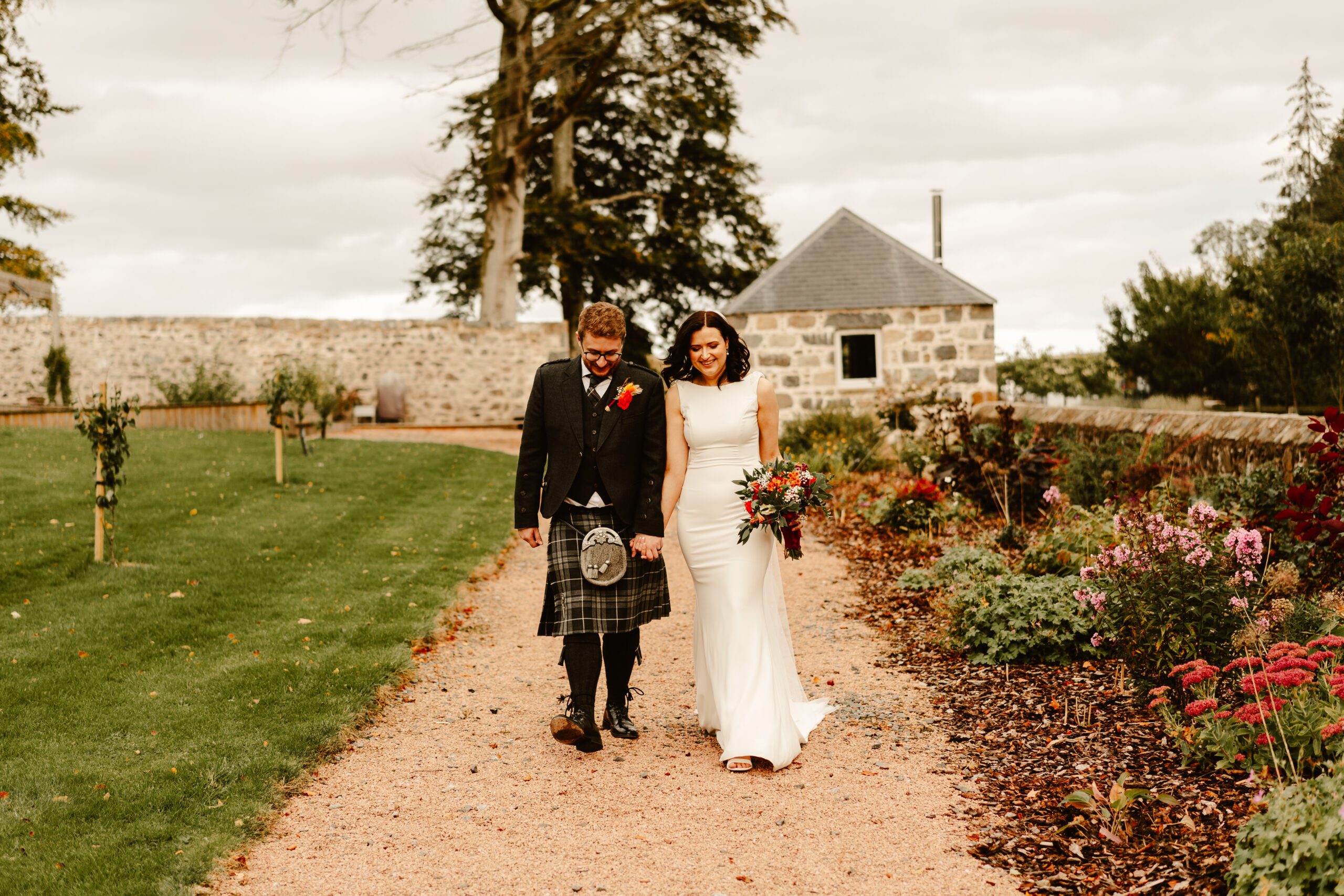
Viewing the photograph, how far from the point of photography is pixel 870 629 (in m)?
7.18

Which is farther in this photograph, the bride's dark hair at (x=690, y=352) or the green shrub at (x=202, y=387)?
the green shrub at (x=202, y=387)

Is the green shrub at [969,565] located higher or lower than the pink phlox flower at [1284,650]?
lower

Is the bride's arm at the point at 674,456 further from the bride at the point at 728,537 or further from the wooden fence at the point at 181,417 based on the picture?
the wooden fence at the point at 181,417

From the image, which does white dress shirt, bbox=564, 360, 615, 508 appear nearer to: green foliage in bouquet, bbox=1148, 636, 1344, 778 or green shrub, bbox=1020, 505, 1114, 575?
green foliage in bouquet, bbox=1148, 636, 1344, 778

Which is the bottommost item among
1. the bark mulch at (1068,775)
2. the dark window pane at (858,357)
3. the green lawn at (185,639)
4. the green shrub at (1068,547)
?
the bark mulch at (1068,775)

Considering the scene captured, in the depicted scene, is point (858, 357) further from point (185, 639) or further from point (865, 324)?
point (185, 639)

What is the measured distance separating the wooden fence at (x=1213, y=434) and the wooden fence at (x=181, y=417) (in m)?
13.5

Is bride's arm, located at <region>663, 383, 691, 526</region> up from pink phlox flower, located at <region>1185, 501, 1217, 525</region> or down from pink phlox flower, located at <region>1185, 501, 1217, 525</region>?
up

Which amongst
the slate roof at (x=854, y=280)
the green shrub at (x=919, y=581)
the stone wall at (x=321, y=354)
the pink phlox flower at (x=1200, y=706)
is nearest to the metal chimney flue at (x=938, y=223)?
the slate roof at (x=854, y=280)

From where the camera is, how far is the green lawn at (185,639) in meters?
3.94

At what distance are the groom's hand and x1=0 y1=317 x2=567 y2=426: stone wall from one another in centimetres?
1935

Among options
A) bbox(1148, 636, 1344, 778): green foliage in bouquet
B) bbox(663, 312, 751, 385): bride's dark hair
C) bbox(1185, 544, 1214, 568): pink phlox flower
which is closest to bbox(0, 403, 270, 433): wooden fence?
bbox(663, 312, 751, 385): bride's dark hair

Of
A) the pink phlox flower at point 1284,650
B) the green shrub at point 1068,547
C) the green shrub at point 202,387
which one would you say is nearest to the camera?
the pink phlox flower at point 1284,650

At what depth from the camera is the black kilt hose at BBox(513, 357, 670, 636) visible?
15.3 ft
